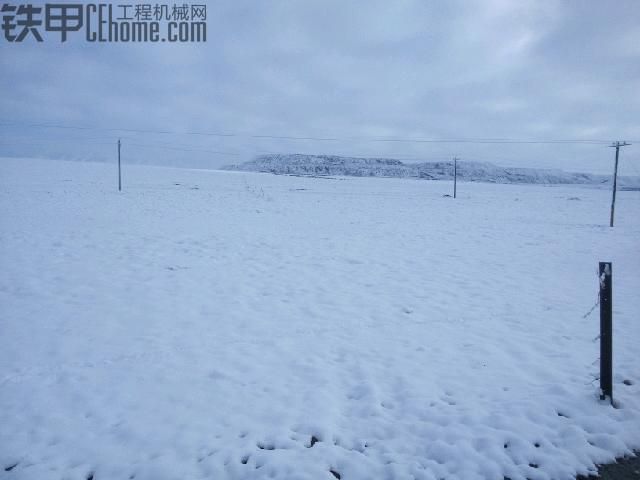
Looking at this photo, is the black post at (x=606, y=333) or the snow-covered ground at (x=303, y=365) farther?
the black post at (x=606, y=333)

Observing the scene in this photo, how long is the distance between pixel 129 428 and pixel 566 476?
4971mm

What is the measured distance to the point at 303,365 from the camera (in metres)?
6.18

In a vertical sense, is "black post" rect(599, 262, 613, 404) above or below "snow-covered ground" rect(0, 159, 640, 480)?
above

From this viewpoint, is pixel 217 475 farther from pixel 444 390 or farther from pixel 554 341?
pixel 554 341

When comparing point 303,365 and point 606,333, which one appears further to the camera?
point 303,365

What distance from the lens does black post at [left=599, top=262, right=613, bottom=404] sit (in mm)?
4977

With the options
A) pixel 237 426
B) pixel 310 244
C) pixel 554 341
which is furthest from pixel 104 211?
pixel 554 341

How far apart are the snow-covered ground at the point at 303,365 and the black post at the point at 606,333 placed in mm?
238

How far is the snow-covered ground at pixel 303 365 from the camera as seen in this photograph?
4281 millimetres

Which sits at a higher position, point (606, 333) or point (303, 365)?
point (606, 333)

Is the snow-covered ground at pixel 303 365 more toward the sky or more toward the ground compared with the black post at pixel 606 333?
more toward the ground

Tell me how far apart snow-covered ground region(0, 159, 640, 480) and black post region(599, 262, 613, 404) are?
0.24m

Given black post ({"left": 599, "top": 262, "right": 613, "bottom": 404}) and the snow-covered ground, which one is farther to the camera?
black post ({"left": 599, "top": 262, "right": 613, "bottom": 404})

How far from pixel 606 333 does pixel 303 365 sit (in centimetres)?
429
